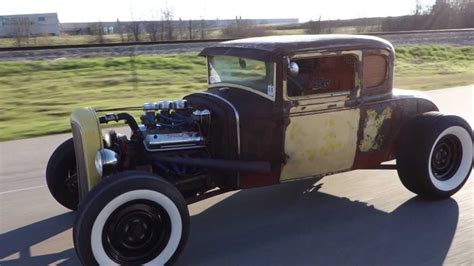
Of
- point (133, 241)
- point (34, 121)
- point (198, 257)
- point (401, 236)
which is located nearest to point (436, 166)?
point (401, 236)

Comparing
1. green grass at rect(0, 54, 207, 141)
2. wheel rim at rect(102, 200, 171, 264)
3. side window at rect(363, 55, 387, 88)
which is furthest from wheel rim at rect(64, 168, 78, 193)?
green grass at rect(0, 54, 207, 141)

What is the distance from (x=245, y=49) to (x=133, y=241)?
2.07 m

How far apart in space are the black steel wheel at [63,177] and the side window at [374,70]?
2.99m

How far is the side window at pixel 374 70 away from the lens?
203 inches

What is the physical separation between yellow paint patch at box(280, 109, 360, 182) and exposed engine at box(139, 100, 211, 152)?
0.80 m

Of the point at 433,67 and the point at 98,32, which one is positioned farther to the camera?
the point at 98,32

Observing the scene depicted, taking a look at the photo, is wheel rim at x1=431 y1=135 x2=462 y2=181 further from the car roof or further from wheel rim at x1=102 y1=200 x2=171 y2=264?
wheel rim at x1=102 y1=200 x2=171 y2=264

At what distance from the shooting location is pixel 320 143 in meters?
4.98

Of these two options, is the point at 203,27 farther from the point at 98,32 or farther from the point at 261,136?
the point at 261,136

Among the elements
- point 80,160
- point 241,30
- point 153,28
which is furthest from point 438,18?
point 80,160

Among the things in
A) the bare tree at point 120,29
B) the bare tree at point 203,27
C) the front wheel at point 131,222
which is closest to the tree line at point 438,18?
the bare tree at point 203,27

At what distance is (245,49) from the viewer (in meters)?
4.97

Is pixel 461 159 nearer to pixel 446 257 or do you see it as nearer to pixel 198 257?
pixel 446 257

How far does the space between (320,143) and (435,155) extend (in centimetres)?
137
